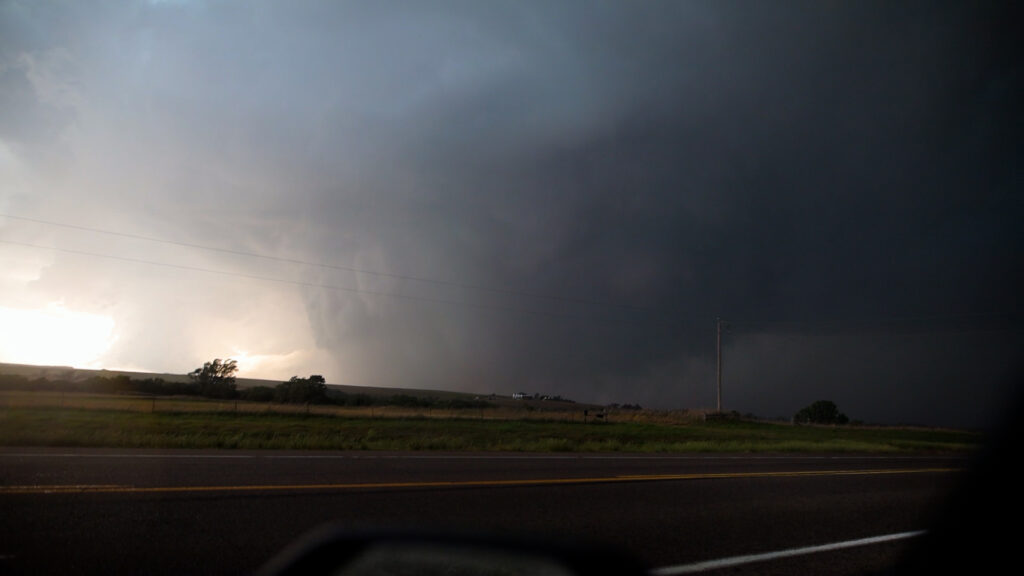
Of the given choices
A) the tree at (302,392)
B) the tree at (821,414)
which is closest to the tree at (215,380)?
the tree at (302,392)

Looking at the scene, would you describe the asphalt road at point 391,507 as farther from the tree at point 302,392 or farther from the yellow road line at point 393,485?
the tree at point 302,392

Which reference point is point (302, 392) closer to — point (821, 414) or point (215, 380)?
point (215, 380)

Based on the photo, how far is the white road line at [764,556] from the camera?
6664 mm

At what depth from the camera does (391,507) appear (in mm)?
9203

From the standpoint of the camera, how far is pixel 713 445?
28.8 m

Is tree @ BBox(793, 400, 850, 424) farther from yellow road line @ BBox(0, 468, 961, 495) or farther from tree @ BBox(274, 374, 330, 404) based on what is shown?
yellow road line @ BBox(0, 468, 961, 495)

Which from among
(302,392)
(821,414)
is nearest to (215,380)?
(302,392)

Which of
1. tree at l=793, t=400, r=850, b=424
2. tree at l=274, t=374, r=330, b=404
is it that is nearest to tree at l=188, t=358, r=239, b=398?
tree at l=274, t=374, r=330, b=404

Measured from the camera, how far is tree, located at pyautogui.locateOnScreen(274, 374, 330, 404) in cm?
8597

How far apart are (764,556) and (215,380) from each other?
104m

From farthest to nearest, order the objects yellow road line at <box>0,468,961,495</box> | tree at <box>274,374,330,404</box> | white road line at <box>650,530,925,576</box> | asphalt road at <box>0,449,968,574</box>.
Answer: tree at <box>274,374,330,404</box>, yellow road line at <box>0,468,961,495</box>, asphalt road at <box>0,449,968,574</box>, white road line at <box>650,530,925,576</box>

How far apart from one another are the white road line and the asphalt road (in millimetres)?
143

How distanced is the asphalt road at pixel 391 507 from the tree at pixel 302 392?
73.0m

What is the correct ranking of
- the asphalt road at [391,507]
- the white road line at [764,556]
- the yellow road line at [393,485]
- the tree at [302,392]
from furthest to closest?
the tree at [302,392] < the yellow road line at [393,485] < the asphalt road at [391,507] < the white road line at [764,556]
